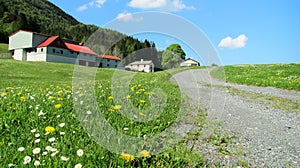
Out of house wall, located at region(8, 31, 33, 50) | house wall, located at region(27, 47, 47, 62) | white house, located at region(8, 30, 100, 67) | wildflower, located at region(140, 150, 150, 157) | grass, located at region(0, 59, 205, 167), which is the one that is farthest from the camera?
house wall, located at region(8, 31, 33, 50)

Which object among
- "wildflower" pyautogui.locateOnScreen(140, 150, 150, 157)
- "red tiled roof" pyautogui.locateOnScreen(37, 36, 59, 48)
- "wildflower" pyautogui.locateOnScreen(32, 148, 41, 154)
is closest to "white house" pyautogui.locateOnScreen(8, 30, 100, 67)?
"red tiled roof" pyautogui.locateOnScreen(37, 36, 59, 48)

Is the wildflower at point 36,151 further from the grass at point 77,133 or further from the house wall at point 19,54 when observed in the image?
the house wall at point 19,54

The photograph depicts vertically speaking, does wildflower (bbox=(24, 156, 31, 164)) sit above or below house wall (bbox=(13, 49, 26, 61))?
below

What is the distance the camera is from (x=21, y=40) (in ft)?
198

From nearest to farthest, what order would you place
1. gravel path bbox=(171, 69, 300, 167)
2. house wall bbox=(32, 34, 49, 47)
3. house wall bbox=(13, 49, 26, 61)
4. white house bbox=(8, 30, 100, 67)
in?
gravel path bbox=(171, 69, 300, 167), white house bbox=(8, 30, 100, 67), house wall bbox=(32, 34, 49, 47), house wall bbox=(13, 49, 26, 61)

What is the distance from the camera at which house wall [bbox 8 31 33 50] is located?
57.3m

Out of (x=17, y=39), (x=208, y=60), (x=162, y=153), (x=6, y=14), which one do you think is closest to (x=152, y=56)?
(x=208, y=60)

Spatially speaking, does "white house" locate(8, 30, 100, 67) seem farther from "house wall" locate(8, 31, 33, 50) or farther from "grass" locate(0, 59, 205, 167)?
"grass" locate(0, 59, 205, 167)

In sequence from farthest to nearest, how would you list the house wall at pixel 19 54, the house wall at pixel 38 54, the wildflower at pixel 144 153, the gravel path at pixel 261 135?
the house wall at pixel 19 54, the house wall at pixel 38 54, the gravel path at pixel 261 135, the wildflower at pixel 144 153

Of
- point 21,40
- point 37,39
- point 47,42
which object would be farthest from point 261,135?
point 21,40

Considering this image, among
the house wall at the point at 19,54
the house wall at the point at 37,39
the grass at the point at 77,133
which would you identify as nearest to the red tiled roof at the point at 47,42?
the house wall at the point at 37,39

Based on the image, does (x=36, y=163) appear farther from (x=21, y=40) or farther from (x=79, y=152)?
(x=21, y=40)

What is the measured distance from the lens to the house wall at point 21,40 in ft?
188

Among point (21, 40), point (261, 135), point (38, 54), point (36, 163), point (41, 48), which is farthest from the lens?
point (21, 40)
